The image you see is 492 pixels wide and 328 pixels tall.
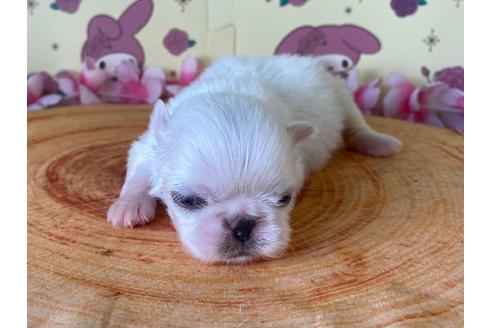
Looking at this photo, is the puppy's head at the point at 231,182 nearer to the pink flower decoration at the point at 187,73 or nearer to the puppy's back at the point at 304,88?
the puppy's back at the point at 304,88

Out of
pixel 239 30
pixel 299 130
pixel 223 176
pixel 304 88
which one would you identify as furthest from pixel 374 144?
pixel 239 30

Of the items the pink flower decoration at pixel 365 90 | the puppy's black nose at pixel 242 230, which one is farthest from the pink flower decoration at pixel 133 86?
the puppy's black nose at pixel 242 230

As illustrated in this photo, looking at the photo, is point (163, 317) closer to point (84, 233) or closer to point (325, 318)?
point (325, 318)

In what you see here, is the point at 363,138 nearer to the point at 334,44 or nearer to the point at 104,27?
the point at 334,44

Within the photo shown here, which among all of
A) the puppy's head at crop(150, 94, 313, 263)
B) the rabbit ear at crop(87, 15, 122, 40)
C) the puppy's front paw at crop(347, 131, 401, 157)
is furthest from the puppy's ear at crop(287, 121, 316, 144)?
the rabbit ear at crop(87, 15, 122, 40)

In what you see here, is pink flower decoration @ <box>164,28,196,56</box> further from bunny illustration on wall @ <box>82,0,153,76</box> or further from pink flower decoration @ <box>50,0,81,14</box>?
pink flower decoration @ <box>50,0,81,14</box>
